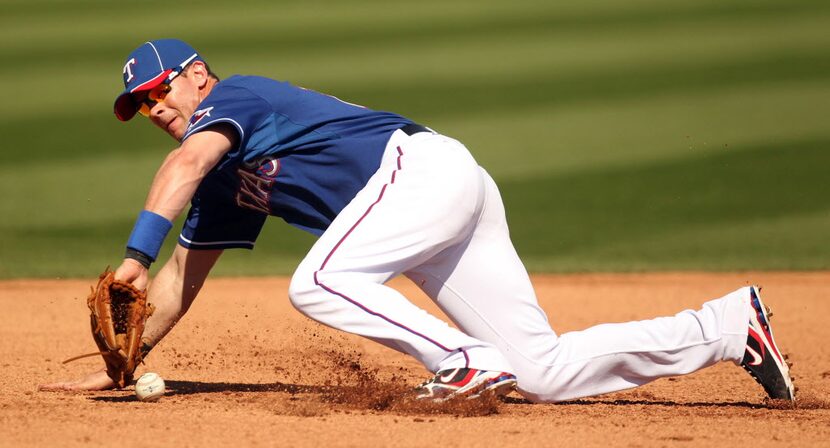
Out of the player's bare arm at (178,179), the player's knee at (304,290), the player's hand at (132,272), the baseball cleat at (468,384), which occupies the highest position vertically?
the player's bare arm at (178,179)

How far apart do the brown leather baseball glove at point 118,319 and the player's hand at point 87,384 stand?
36cm

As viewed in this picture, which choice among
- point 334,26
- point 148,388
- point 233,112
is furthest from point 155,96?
point 334,26

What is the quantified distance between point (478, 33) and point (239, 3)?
2.52m

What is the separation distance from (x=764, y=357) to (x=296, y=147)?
5.32 ft

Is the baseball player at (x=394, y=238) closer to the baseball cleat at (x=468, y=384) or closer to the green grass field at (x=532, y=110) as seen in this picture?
the baseball cleat at (x=468, y=384)

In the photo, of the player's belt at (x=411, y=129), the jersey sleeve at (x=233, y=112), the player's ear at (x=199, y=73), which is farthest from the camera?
the player's ear at (x=199, y=73)

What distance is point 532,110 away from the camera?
9227mm

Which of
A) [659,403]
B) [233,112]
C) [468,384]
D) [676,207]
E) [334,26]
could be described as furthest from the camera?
[334,26]

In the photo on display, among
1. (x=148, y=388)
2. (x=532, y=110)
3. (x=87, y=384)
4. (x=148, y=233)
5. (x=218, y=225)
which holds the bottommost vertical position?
(x=87, y=384)

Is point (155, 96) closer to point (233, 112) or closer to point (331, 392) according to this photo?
point (233, 112)

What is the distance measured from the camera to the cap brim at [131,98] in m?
3.43

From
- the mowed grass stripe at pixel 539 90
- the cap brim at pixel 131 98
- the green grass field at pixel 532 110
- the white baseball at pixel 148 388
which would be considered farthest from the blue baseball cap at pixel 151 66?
the mowed grass stripe at pixel 539 90

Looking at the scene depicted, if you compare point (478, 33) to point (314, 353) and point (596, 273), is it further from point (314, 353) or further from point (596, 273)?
point (314, 353)

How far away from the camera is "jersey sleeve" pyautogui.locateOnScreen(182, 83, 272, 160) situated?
3.16 metres
